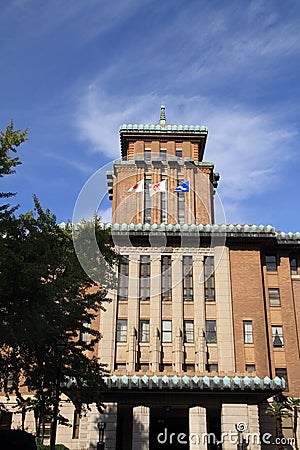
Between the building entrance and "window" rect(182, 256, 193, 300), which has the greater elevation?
Result: "window" rect(182, 256, 193, 300)

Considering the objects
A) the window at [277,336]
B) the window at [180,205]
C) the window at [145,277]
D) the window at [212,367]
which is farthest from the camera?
the window at [180,205]

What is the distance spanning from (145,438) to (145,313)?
10.5 meters

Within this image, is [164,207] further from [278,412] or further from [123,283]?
[278,412]

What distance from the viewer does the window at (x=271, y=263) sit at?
1507 inches

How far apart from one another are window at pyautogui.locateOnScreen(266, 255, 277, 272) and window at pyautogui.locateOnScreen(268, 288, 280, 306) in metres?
1.73

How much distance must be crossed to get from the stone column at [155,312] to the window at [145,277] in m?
0.33

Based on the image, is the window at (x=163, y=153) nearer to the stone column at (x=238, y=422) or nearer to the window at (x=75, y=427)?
the window at (x=75, y=427)

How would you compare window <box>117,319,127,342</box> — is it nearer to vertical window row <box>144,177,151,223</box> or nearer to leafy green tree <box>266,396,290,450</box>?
leafy green tree <box>266,396,290,450</box>

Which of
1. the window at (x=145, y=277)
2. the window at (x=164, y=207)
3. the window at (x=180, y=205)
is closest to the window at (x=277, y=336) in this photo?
the window at (x=145, y=277)

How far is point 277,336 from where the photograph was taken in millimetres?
35625

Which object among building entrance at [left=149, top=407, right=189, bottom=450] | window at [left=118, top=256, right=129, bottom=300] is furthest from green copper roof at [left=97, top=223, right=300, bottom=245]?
building entrance at [left=149, top=407, right=189, bottom=450]

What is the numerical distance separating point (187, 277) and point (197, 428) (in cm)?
1219

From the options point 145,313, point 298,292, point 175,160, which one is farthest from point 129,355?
→ point 175,160

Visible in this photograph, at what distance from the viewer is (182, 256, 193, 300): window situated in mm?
36031
